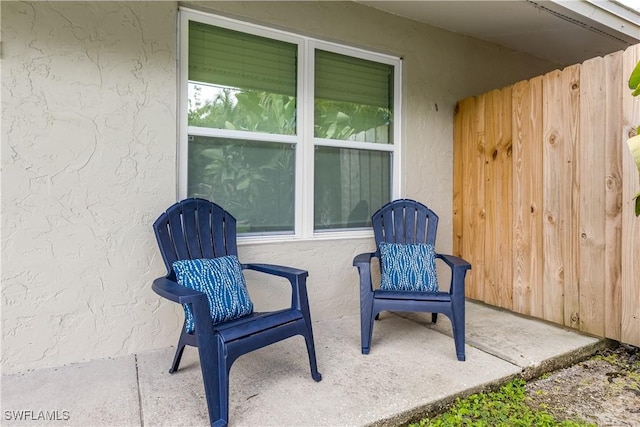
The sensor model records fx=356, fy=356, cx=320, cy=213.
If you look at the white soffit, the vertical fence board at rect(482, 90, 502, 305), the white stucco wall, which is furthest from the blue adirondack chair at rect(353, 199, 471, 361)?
the white soffit

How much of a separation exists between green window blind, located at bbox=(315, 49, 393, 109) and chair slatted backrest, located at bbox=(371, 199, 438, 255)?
3.16 ft

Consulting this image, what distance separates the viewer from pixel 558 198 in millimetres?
2562

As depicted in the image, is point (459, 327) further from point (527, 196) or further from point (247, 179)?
point (247, 179)

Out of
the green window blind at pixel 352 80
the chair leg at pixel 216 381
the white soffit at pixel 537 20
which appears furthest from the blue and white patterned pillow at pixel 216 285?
the white soffit at pixel 537 20

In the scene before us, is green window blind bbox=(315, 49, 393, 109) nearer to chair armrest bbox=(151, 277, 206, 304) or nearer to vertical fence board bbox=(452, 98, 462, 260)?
vertical fence board bbox=(452, 98, 462, 260)

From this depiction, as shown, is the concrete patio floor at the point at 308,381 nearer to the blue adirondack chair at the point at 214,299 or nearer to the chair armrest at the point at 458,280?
the blue adirondack chair at the point at 214,299

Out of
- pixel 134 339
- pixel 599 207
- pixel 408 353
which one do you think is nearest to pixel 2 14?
pixel 134 339

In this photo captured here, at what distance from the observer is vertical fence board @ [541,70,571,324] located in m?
2.53

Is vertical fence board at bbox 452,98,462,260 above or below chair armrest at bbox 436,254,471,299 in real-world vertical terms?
above

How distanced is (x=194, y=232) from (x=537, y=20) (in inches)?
133

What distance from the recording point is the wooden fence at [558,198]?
7.30ft

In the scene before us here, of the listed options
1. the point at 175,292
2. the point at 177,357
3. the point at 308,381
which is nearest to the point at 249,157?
the point at 175,292

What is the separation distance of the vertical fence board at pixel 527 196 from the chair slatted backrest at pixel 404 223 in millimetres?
688

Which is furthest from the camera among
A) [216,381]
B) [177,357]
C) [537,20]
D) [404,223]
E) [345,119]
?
[537,20]
